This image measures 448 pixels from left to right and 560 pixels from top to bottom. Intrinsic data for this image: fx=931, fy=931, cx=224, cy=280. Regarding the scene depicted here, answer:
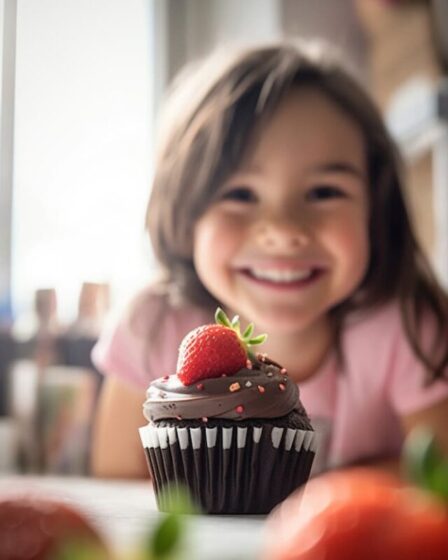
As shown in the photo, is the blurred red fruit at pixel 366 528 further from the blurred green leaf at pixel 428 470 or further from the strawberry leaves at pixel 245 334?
the strawberry leaves at pixel 245 334

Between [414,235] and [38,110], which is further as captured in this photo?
[38,110]

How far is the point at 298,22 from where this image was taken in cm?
178

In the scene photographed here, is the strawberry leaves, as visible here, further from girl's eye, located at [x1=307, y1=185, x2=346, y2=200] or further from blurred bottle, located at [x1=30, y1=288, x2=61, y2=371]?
blurred bottle, located at [x1=30, y1=288, x2=61, y2=371]

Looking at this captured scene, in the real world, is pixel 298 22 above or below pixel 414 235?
above

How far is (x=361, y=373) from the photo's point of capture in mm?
974

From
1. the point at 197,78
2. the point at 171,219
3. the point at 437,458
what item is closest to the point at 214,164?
the point at 171,219

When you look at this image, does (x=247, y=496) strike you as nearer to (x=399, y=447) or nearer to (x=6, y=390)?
(x=399, y=447)

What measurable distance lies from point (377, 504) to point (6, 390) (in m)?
1.39

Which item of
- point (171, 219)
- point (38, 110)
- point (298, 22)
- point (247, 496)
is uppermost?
point (298, 22)

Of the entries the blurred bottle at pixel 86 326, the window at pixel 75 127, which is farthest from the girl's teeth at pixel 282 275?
the window at pixel 75 127

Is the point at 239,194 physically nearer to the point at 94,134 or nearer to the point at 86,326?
the point at 86,326

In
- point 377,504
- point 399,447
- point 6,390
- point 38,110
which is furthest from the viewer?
point 38,110

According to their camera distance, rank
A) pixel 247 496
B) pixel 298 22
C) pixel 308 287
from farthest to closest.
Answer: pixel 298 22
pixel 308 287
pixel 247 496

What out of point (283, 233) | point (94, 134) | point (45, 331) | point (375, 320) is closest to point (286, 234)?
point (283, 233)
